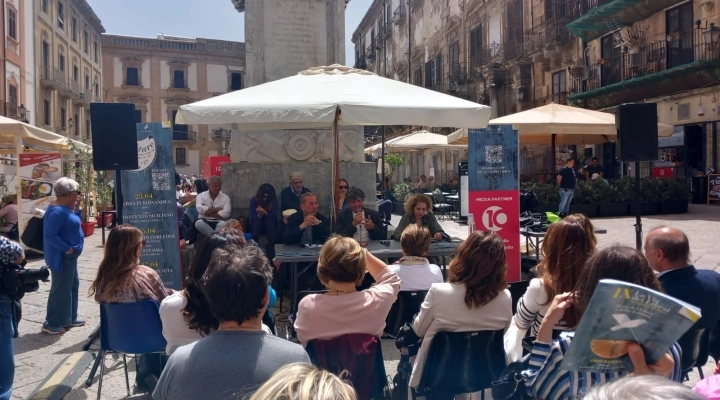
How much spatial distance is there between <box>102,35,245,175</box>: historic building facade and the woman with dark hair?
40.5 metres

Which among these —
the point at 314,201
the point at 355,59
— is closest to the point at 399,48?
the point at 355,59

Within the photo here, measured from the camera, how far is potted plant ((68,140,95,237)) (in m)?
12.6

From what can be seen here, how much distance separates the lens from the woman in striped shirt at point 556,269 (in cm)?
276

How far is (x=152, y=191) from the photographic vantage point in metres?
5.82

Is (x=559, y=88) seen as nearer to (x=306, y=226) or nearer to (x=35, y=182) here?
(x=35, y=182)

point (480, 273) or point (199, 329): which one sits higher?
point (480, 273)

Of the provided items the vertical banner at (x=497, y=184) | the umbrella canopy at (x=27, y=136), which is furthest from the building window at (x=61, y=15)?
the vertical banner at (x=497, y=184)

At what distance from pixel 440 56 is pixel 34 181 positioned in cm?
2618

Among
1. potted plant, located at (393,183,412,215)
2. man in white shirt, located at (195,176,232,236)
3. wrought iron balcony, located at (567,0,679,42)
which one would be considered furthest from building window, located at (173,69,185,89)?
man in white shirt, located at (195,176,232,236)

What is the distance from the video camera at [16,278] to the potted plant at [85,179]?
33.2ft

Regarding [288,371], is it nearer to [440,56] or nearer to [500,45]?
[500,45]

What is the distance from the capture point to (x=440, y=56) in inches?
1281

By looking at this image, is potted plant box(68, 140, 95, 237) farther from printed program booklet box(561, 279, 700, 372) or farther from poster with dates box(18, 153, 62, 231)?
printed program booklet box(561, 279, 700, 372)

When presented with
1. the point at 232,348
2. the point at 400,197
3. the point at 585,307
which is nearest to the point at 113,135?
Result: the point at 232,348
